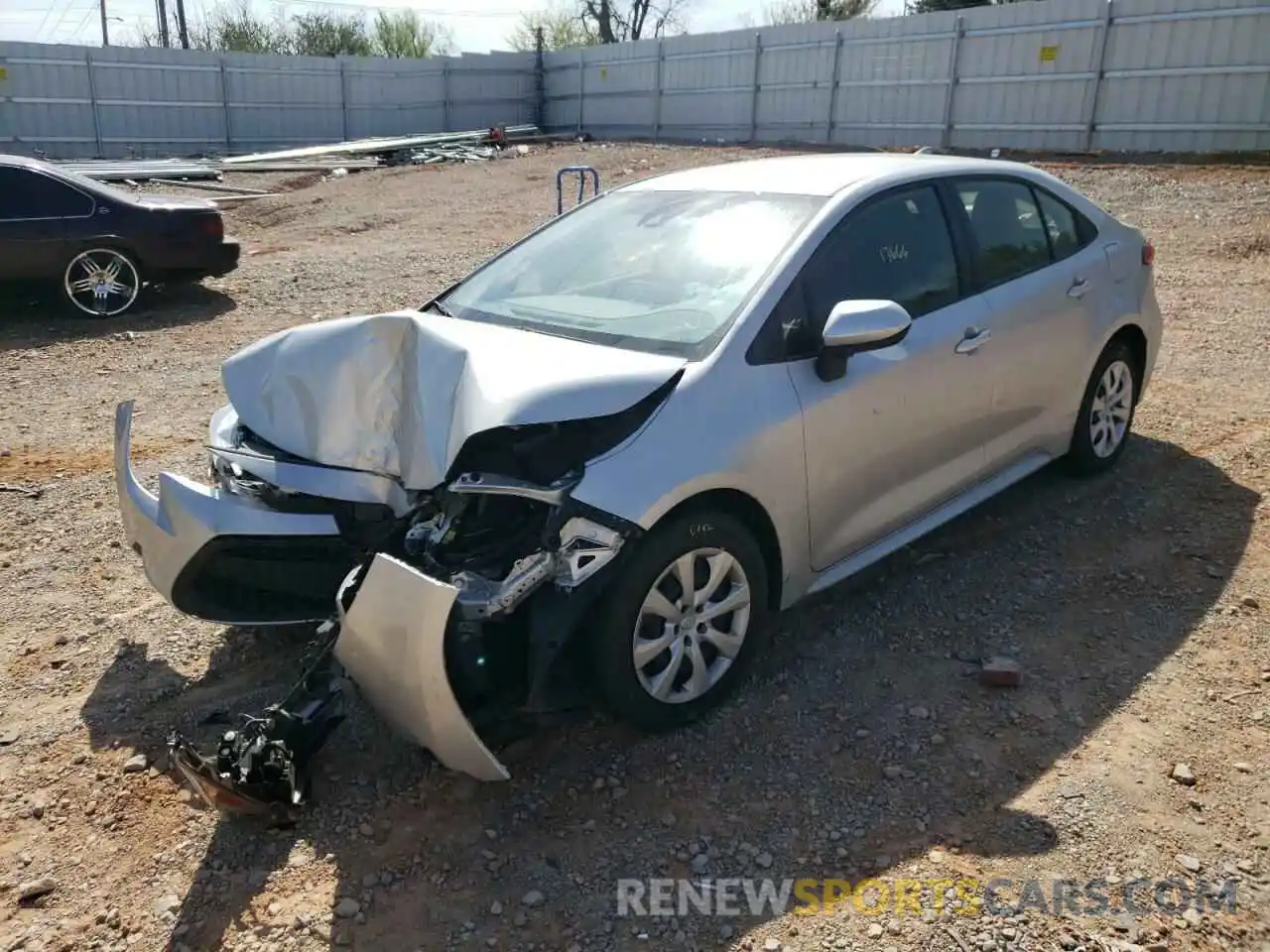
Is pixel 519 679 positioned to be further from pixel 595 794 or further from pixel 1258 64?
pixel 1258 64

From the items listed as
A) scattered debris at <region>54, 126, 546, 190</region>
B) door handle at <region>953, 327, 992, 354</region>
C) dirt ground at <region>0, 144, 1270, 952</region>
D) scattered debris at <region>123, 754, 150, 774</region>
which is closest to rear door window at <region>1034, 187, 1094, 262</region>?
door handle at <region>953, 327, 992, 354</region>

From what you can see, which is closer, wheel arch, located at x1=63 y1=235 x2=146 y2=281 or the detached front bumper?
the detached front bumper

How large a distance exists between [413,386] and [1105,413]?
3.69 metres

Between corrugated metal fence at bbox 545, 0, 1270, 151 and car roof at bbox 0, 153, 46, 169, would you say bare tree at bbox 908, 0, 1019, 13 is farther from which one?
car roof at bbox 0, 153, 46, 169

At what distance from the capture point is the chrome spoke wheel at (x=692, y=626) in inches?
126

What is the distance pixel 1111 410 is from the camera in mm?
5340

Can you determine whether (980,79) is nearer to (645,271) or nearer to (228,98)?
(228,98)

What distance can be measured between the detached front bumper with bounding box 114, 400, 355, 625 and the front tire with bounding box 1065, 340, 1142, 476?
12.1 ft

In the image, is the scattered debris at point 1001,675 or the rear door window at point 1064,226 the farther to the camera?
the rear door window at point 1064,226

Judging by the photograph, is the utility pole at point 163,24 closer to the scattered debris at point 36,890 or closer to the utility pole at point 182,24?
the utility pole at point 182,24

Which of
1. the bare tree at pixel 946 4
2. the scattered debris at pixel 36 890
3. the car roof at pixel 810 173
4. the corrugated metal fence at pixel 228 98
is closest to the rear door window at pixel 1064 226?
the car roof at pixel 810 173

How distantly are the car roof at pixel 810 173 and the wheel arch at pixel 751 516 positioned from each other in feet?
4.45

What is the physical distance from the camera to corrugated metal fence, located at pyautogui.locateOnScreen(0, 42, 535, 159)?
76.4 feet

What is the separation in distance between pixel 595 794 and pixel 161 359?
6752mm
